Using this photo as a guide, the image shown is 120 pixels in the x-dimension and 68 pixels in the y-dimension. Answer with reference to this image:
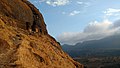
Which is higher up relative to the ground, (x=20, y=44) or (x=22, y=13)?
(x=22, y=13)

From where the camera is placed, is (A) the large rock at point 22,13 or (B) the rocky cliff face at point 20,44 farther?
(A) the large rock at point 22,13

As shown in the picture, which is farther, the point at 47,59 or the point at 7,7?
the point at 7,7

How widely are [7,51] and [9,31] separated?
6.64m

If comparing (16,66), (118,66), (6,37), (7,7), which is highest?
(118,66)

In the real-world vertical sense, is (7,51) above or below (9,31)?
below

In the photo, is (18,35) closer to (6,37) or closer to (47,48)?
(6,37)

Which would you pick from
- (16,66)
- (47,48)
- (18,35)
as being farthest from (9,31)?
(16,66)

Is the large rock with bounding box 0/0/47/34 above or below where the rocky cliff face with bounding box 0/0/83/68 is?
above

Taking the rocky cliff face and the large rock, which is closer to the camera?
the rocky cliff face

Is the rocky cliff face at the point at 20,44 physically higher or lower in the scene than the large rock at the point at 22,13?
lower

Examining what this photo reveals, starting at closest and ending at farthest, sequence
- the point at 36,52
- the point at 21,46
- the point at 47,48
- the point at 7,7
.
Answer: the point at 21,46 → the point at 36,52 → the point at 47,48 → the point at 7,7

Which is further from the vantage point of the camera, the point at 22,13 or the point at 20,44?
the point at 22,13

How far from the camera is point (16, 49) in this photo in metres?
35.0

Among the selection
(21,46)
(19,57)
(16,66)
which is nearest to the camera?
(16,66)
